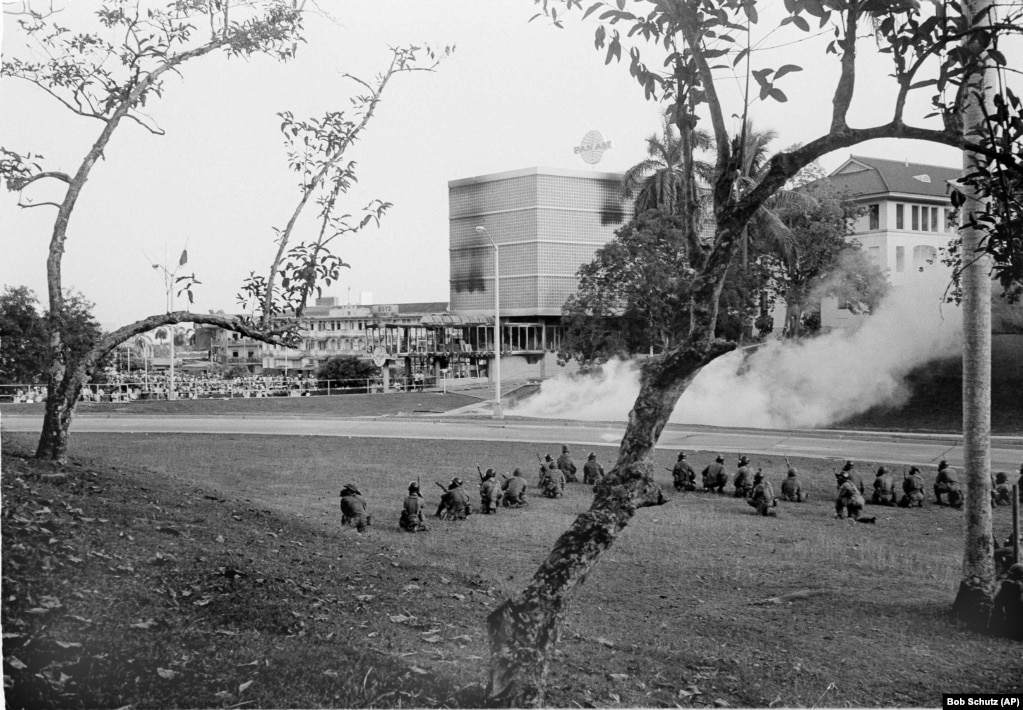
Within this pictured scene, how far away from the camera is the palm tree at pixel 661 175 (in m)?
9.09

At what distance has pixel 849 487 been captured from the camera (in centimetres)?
1042

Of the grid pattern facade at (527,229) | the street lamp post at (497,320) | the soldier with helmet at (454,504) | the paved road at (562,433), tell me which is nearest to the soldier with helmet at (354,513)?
the soldier with helmet at (454,504)

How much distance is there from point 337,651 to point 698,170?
8031mm

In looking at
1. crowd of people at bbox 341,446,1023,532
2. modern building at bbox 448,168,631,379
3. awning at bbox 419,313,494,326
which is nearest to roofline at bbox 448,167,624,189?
modern building at bbox 448,168,631,379

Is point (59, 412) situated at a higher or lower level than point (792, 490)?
higher

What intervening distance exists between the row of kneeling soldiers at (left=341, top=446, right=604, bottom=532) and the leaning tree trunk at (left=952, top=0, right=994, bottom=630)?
4266 mm

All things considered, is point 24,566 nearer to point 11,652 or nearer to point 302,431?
point 11,652

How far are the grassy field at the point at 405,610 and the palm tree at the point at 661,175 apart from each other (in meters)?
4.10

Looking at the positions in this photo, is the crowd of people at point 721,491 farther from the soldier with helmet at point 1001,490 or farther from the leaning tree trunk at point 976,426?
the leaning tree trunk at point 976,426

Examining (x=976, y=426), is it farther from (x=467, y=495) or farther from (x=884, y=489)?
(x=467, y=495)

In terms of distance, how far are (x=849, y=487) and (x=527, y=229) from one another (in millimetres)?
5302

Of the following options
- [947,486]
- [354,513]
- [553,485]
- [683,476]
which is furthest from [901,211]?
[354,513]

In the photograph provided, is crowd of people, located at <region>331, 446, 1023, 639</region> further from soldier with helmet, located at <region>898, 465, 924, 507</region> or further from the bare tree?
the bare tree

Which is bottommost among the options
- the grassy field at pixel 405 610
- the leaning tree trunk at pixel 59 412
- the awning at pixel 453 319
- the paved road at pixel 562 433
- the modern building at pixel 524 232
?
the grassy field at pixel 405 610
